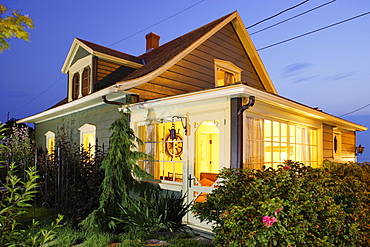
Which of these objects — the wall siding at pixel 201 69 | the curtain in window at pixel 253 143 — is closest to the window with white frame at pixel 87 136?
the wall siding at pixel 201 69

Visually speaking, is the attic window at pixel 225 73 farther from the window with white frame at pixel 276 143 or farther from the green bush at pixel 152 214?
the green bush at pixel 152 214

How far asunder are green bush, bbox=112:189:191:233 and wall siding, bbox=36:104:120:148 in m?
2.11

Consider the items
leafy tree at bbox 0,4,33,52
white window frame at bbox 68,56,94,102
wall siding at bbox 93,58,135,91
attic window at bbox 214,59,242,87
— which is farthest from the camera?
attic window at bbox 214,59,242,87

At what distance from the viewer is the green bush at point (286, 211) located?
2988 mm

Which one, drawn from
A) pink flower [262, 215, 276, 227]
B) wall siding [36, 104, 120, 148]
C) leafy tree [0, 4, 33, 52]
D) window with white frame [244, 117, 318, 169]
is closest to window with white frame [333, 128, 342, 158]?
window with white frame [244, 117, 318, 169]

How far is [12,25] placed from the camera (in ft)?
17.0

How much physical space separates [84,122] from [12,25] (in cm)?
451

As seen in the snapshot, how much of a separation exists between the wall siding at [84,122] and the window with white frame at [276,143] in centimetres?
347

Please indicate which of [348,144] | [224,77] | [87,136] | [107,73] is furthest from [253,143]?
[348,144]

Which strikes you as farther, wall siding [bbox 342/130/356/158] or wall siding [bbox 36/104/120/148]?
wall siding [bbox 342/130/356/158]

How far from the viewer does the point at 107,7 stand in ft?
165

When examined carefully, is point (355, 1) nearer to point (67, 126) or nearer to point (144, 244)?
point (144, 244)

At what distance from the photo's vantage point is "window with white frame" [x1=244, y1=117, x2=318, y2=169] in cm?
561

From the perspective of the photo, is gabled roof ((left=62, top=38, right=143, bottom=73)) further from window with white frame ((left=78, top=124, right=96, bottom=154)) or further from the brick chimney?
the brick chimney
